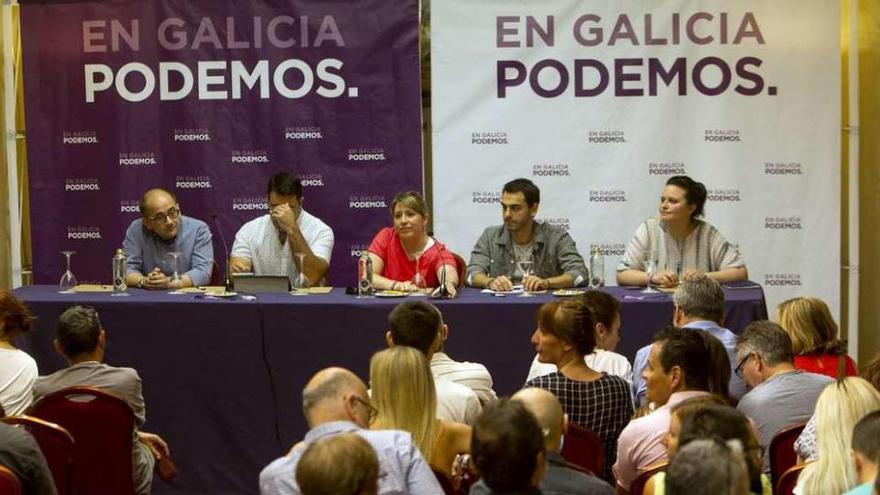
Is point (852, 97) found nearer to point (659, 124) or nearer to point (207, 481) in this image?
point (659, 124)

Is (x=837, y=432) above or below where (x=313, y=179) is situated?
below

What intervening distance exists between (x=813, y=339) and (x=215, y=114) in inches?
175

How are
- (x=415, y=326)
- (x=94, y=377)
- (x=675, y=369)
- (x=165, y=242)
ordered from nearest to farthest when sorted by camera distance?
(x=675, y=369)
(x=415, y=326)
(x=94, y=377)
(x=165, y=242)

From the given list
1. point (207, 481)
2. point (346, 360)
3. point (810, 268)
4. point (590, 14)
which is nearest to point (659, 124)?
point (590, 14)

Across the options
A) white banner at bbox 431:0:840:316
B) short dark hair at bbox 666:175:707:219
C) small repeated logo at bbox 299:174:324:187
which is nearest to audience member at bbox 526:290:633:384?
short dark hair at bbox 666:175:707:219

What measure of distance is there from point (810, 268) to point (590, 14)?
6.72 feet

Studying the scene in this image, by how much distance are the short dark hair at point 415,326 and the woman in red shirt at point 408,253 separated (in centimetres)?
193

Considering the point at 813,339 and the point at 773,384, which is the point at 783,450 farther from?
the point at 813,339

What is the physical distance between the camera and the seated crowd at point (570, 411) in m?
2.81

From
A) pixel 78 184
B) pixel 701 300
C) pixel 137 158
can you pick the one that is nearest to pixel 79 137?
pixel 78 184

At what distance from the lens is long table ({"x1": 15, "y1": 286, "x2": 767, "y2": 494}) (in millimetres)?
Answer: 5914

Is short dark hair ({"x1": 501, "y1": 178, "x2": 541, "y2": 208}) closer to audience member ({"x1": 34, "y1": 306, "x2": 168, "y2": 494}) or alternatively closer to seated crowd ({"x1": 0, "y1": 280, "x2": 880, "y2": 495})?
seated crowd ({"x1": 0, "y1": 280, "x2": 880, "y2": 495})

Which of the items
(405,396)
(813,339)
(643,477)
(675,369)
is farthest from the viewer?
(813,339)

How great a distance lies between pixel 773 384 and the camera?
13.6ft
